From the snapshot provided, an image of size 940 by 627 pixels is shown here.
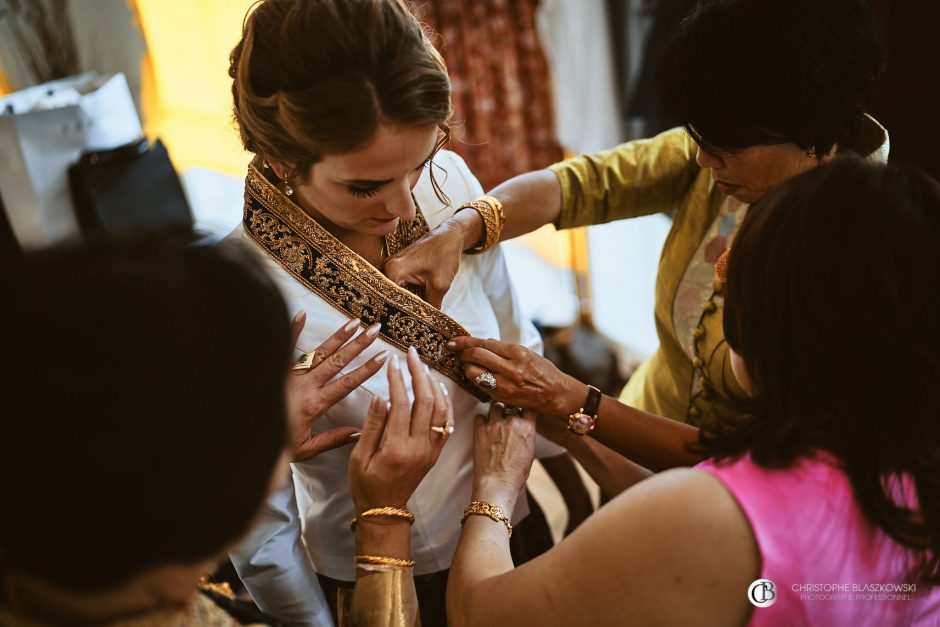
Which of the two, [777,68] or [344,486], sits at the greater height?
[777,68]

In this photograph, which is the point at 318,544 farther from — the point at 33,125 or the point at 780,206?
the point at 33,125

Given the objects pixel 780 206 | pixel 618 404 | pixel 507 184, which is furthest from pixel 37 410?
pixel 507 184

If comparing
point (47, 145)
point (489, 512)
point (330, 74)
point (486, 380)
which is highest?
point (330, 74)

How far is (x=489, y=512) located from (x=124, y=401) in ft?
2.35

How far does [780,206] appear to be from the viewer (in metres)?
0.83

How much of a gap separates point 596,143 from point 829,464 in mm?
2310

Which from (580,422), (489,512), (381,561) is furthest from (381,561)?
(580,422)

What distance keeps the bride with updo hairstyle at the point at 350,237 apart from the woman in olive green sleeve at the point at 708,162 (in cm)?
7

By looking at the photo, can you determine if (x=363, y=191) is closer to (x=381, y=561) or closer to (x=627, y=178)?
(x=381, y=561)

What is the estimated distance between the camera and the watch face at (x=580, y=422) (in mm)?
1317

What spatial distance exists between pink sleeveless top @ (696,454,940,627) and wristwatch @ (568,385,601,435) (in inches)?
18.8

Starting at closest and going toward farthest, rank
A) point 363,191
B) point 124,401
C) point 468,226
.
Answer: point 124,401 < point 363,191 < point 468,226

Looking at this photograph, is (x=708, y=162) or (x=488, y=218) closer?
(x=708, y=162)

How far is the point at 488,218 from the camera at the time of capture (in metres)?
1.38
